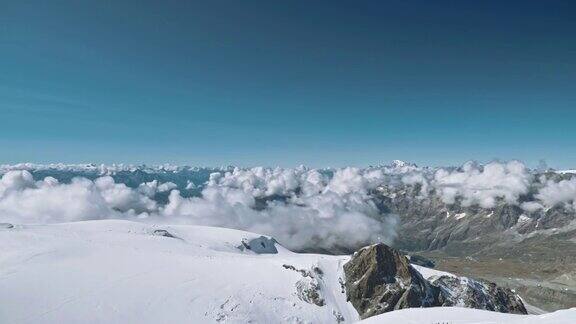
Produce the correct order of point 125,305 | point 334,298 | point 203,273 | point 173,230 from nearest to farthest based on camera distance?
point 125,305, point 203,273, point 334,298, point 173,230

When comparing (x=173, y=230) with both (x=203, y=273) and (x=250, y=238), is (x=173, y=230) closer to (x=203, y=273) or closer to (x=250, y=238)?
(x=250, y=238)

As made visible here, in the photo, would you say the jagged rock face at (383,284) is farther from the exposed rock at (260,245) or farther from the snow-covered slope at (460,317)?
the exposed rock at (260,245)

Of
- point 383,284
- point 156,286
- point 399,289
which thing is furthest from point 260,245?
point 156,286

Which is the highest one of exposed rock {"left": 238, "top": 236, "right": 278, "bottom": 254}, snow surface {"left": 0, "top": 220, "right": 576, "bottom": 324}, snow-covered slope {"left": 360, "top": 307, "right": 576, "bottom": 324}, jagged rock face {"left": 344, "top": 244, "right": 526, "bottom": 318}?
snow-covered slope {"left": 360, "top": 307, "right": 576, "bottom": 324}

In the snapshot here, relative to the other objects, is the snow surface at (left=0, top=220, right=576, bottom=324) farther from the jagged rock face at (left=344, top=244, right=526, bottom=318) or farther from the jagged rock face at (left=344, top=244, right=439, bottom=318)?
the jagged rock face at (left=344, top=244, right=526, bottom=318)

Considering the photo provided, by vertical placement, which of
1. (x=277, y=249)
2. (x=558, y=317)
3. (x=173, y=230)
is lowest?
(x=277, y=249)

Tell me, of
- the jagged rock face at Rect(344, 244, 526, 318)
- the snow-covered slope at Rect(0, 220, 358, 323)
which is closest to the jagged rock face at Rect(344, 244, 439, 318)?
the jagged rock face at Rect(344, 244, 526, 318)

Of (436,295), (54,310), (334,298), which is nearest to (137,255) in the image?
(54,310)
